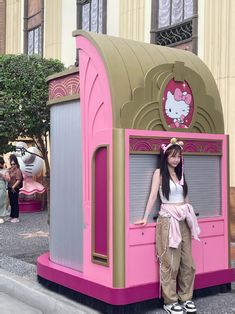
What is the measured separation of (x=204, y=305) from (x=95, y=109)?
2.44 m

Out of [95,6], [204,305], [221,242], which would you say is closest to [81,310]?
[204,305]

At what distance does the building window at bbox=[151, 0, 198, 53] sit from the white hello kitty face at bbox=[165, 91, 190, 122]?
530 centimetres

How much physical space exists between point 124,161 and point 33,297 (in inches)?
86.3

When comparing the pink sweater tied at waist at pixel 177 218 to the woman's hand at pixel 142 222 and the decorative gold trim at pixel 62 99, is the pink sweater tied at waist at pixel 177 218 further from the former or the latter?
the decorative gold trim at pixel 62 99

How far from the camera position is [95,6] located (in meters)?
14.1

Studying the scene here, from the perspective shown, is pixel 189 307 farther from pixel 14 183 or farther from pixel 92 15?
pixel 92 15

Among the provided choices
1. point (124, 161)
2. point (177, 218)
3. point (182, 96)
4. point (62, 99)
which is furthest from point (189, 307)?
point (62, 99)

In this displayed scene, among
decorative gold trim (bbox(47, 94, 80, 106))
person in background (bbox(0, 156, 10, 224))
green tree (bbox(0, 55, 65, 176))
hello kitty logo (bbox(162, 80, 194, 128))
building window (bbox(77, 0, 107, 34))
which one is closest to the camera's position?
hello kitty logo (bbox(162, 80, 194, 128))

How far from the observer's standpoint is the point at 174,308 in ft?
16.1

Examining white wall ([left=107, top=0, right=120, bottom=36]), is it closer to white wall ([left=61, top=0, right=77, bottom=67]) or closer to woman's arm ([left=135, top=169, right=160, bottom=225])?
white wall ([left=61, top=0, right=77, bottom=67])

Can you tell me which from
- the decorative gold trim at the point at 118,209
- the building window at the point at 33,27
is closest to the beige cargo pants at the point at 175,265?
the decorative gold trim at the point at 118,209

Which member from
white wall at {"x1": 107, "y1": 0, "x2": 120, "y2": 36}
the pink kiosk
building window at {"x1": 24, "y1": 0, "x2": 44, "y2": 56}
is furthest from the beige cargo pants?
building window at {"x1": 24, "y1": 0, "x2": 44, "y2": 56}

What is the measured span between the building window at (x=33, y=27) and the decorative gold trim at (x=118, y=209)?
42.0 ft

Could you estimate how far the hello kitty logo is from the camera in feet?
17.5
